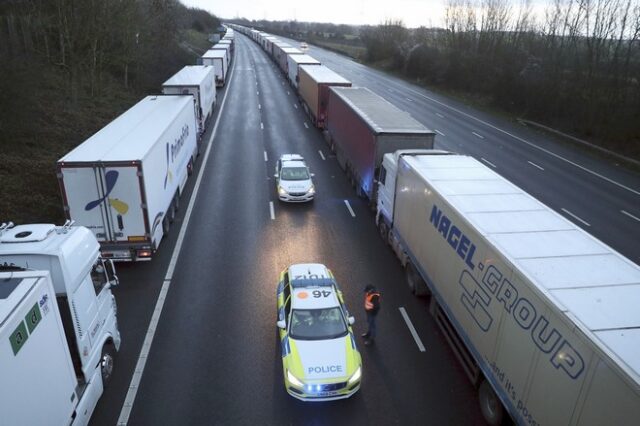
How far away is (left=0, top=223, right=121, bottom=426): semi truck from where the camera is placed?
263 inches

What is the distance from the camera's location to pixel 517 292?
8.30 m

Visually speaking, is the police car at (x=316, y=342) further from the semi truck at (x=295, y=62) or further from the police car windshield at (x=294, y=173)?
the semi truck at (x=295, y=62)

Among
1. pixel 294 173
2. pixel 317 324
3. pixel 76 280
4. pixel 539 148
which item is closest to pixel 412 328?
pixel 317 324

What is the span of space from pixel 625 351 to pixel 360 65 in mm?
80362

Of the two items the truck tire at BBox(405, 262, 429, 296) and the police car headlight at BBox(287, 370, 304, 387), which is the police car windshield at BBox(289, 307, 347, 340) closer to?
the police car headlight at BBox(287, 370, 304, 387)

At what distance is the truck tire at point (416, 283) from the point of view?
45.6 ft

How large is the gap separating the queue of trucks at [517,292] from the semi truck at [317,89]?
703 inches

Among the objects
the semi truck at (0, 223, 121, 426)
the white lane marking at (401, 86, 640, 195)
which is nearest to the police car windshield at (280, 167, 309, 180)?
the semi truck at (0, 223, 121, 426)

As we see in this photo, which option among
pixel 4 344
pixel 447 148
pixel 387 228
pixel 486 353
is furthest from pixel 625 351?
pixel 447 148

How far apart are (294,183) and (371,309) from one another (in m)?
10.6

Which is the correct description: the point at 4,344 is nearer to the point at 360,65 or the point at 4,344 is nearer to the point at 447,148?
the point at 447,148

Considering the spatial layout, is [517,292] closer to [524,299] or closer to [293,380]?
[524,299]

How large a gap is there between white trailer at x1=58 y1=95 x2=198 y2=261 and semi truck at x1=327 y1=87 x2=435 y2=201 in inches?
319

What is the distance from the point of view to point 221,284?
1468 centimetres
